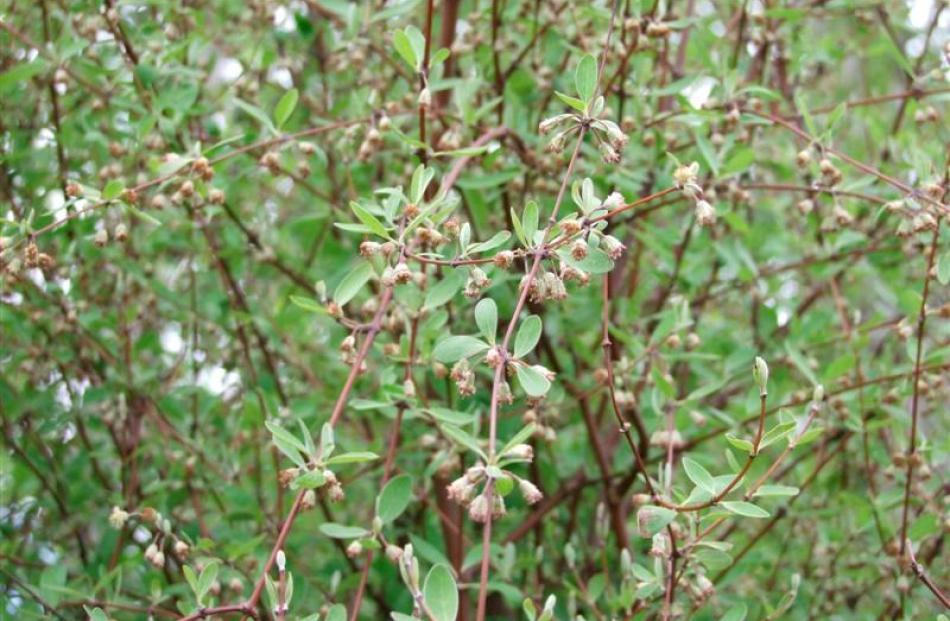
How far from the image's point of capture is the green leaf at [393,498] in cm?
139

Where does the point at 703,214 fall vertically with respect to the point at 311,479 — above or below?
above

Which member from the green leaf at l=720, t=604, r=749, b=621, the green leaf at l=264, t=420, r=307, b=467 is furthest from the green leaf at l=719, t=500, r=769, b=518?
the green leaf at l=264, t=420, r=307, b=467

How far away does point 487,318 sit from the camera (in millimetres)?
1169

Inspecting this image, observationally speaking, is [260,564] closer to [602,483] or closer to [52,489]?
[52,489]

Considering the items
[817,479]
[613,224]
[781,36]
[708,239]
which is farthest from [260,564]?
[781,36]

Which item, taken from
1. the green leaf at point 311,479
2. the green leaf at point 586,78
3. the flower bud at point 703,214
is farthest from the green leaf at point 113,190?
the flower bud at point 703,214

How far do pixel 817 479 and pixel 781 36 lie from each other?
838 mm

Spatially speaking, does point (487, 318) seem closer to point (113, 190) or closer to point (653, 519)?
point (653, 519)

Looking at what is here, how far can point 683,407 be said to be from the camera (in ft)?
5.41

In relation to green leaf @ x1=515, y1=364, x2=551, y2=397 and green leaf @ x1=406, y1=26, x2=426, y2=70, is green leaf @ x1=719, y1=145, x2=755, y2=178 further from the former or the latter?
green leaf @ x1=515, y1=364, x2=551, y2=397

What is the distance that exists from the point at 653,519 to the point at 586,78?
466 millimetres

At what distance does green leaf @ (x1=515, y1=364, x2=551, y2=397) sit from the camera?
111 cm

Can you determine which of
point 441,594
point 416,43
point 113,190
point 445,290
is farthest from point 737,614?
point 113,190

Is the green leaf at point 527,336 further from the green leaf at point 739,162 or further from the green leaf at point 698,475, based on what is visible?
the green leaf at point 739,162
